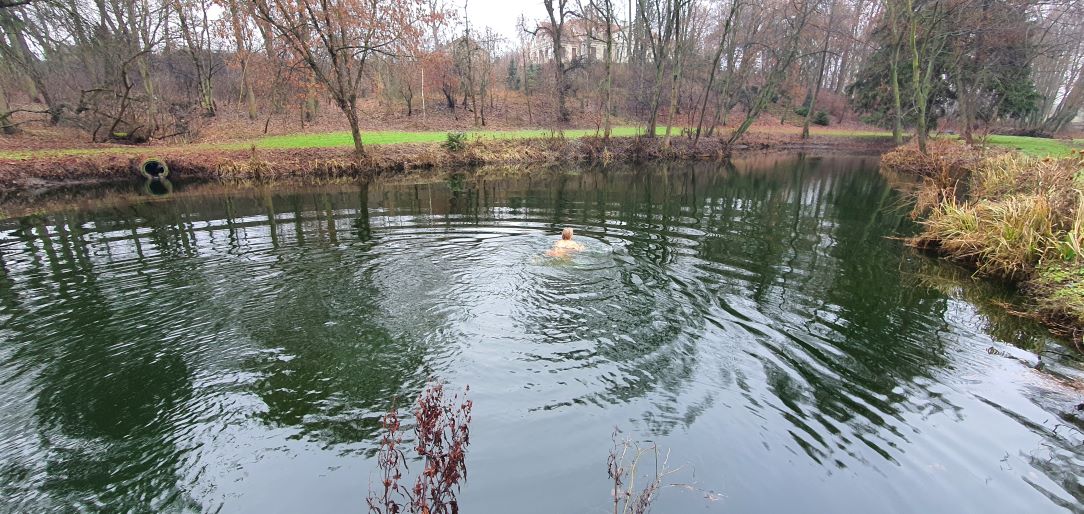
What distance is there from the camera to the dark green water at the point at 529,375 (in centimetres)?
416

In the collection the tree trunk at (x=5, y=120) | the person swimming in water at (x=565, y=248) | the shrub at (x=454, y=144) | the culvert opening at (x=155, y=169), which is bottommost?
the person swimming in water at (x=565, y=248)

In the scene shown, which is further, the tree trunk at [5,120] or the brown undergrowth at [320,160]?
the tree trunk at [5,120]

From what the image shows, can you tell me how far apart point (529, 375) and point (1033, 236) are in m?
10.1

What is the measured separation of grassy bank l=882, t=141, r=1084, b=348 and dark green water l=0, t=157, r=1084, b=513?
842mm

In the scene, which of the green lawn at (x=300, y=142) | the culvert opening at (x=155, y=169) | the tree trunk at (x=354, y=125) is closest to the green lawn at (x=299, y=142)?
the green lawn at (x=300, y=142)

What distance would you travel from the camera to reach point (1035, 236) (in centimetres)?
903

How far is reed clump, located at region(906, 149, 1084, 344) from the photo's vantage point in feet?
25.0

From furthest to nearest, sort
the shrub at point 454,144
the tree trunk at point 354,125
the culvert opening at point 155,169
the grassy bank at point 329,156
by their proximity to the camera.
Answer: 1. the shrub at point 454,144
2. the tree trunk at point 354,125
3. the culvert opening at point 155,169
4. the grassy bank at point 329,156

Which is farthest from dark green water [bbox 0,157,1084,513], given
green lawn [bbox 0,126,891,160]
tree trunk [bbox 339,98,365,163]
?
green lawn [bbox 0,126,891,160]

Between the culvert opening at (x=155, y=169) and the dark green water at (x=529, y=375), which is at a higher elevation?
the culvert opening at (x=155, y=169)

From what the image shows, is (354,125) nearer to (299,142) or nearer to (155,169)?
(299,142)

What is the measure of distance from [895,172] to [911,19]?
789 cm

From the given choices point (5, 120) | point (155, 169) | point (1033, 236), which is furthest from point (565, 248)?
point (5, 120)

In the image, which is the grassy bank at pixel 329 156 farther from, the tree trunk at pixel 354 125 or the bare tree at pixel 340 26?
the bare tree at pixel 340 26
